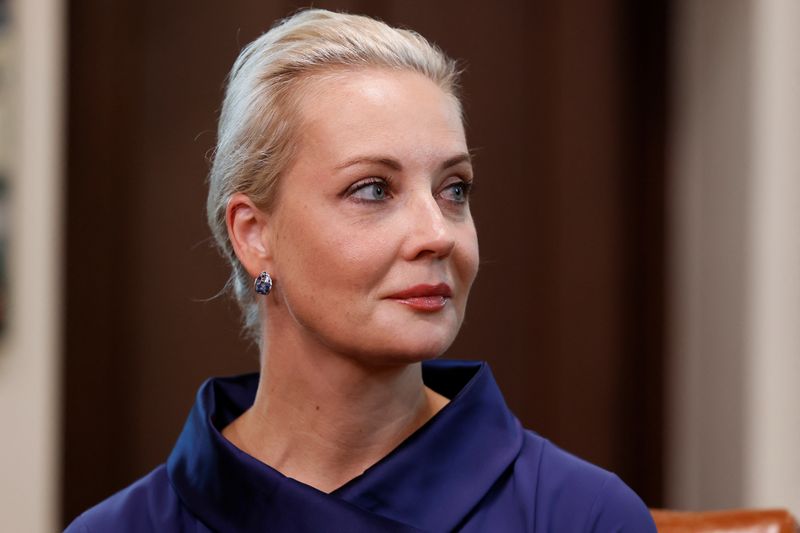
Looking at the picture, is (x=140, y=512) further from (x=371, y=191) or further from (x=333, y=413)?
(x=371, y=191)

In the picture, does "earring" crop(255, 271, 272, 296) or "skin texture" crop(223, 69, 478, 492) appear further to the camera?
"earring" crop(255, 271, 272, 296)

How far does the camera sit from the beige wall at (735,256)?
10.6ft

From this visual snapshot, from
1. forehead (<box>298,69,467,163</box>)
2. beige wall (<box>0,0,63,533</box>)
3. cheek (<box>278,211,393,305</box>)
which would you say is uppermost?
forehead (<box>298,69,467,163</box>)

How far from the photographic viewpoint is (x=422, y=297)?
158 centimetres

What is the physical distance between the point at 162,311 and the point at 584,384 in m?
1.21

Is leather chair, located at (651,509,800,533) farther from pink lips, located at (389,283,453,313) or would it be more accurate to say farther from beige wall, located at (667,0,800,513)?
beige wall, located at (667,0,800,513)

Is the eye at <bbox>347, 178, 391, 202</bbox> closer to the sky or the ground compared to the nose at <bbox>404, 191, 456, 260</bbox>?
closer to the sky

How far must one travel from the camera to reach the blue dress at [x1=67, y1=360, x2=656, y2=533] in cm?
165

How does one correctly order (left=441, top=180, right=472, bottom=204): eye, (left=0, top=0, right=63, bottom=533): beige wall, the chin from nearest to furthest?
the chin
(left=441, top=180, right=472, bottom=204): eye
(left=0, top=0, right=63, bottom=533): beige wall

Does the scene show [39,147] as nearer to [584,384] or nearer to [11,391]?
[11,391]

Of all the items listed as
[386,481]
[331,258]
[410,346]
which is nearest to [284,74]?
[331,258]

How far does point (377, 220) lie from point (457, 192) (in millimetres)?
143

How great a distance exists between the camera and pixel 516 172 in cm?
359

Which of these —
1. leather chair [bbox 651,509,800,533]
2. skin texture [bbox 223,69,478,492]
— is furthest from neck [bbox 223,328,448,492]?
leather chair [bbox 651,509,800,533]
